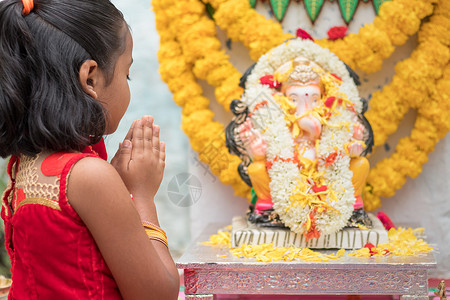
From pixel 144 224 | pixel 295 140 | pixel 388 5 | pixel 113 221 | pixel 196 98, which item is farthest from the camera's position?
pixel 196 98

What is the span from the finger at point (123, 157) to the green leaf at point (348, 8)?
2.24m

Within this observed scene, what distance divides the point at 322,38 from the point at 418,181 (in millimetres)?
1106

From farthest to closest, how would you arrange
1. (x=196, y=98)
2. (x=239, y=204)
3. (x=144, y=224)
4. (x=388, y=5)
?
(x=239, y=204) → (x=196, y=98) → (x=388, y=5) → (x=144, y=224)

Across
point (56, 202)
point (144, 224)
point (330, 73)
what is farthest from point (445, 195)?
point (56, 202)

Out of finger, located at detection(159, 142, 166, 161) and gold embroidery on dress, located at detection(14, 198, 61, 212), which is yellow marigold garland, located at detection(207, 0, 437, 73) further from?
gold embroidery on dress, located at detection(14, 198, 61, 212)

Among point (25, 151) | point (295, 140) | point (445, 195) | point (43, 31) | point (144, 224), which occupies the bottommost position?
point (445, 195)

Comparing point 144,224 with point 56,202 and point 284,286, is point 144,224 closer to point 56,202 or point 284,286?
point 56,202

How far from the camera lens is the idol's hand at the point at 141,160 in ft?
3.96

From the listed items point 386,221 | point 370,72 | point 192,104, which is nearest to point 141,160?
point 192,104

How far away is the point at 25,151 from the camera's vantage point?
112 cm

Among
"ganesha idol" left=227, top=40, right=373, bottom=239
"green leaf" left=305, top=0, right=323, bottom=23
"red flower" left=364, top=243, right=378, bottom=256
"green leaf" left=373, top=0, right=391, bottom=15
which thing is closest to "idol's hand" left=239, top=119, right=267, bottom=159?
"ganesha idol" left=227, top=40, right=373, bottom=239

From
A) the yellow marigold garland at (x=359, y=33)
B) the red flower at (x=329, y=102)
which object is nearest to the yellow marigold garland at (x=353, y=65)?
the yellow marigold garland at (x=359, y=33)

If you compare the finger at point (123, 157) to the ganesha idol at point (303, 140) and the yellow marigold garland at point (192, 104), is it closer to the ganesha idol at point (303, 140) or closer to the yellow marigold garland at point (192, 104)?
the ganesha idol at point (303, 140)

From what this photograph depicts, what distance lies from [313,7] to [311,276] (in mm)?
1695
